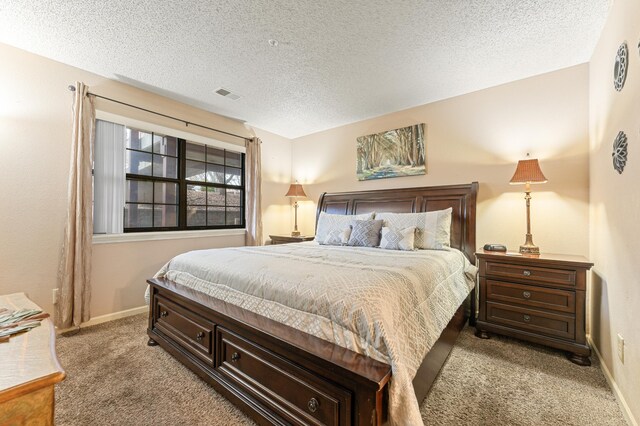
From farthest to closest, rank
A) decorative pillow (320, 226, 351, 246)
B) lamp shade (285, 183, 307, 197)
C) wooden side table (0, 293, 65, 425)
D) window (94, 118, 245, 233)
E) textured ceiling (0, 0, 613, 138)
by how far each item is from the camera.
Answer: lamp shade (285, 183, 307, 197) < window (94, 118, 245, 233) < decorative pillow (320, 226, 351, 246) < textured ceiling (0, 0, 613, 138) < wooden side table (0, 293, 65, 425)

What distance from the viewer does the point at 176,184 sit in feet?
11.9

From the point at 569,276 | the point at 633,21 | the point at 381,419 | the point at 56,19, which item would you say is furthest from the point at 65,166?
the point at 569,276

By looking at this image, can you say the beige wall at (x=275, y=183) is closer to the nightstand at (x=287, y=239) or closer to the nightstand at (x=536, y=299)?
the nightstand at (x=287, y=239)

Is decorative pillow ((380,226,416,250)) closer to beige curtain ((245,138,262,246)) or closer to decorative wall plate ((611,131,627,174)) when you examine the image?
decorative wall plate ((611,131,627,174))

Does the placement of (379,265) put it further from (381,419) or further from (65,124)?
(65,124)

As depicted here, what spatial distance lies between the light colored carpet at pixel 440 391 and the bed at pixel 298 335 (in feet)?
0.36

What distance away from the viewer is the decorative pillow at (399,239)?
8.92 ft

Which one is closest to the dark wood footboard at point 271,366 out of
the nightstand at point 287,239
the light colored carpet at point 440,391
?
the light colored carpet at point 440,391

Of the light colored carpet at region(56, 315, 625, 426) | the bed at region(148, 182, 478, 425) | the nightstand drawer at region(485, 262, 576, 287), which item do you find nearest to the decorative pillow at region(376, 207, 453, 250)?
the bed at region(148, 182, 478, 425)

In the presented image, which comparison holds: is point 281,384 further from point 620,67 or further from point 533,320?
point 620,67

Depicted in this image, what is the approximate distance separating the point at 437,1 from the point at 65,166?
3.59 metres

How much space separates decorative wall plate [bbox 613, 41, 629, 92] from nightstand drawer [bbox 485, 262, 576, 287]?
54.3 inches

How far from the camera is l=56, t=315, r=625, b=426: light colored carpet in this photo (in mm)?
1546

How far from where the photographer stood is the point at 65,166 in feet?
8.86
